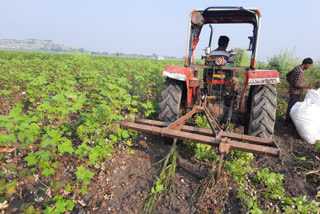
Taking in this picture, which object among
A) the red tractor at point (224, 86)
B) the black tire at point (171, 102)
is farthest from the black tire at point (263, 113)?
the black tire at point (171, 102)

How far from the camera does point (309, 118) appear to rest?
143 inches

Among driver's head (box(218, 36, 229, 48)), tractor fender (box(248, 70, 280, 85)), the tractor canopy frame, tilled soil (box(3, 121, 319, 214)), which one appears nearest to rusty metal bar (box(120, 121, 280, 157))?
tilled soil (box(3, 121, 319, 214))

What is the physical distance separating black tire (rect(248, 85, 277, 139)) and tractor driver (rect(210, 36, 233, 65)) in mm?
1084

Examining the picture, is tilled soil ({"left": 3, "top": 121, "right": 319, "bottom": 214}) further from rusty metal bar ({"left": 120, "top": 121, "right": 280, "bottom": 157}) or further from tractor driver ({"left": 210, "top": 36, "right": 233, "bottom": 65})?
tractor driver ({"left": 210, "top": 36, "right": 233, "bottom": 65})

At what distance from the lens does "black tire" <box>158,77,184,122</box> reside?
337 centimetres

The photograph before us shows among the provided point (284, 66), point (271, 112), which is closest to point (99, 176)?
point (271, 112)

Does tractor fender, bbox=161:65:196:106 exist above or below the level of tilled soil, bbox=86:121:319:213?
above

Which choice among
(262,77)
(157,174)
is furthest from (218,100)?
(157,174)

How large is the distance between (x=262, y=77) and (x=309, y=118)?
1478 millimetres

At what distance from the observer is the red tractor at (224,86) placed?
305 cm

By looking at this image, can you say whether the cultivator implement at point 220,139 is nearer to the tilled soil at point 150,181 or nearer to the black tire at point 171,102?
the tilled soil at point 150,181

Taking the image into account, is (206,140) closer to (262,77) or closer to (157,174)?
(157,174)

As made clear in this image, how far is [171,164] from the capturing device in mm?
2576

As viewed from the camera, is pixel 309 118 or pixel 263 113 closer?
pixel 263 113
